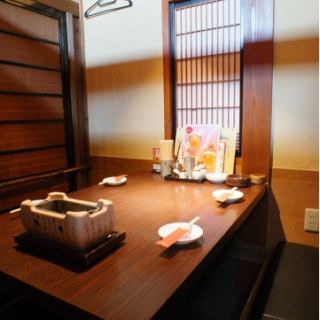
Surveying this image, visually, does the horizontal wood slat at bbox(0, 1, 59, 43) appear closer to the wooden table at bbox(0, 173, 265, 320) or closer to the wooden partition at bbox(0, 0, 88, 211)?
the wooden partition at bbox(0, 0, 88, 211)

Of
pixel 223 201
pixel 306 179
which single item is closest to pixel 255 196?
pixel 223 201

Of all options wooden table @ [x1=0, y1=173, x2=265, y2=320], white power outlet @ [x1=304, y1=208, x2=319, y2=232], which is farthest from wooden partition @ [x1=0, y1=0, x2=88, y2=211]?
white power outlet @ [x1=304, y1=208, x2=319, y2=232]

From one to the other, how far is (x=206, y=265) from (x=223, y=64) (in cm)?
165

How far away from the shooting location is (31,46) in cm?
250

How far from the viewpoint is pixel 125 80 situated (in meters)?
2.68

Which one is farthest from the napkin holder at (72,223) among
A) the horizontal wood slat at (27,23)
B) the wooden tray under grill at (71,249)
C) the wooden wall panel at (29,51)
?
the horizontal wood slat at (27,23)

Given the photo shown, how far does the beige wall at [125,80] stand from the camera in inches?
98.4

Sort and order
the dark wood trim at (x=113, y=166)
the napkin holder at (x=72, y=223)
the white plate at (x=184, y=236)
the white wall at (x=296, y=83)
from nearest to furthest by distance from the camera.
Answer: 1. the napkin holder at (x=72, y=223)
2. the white plate at (x=184, y=236)
3. the white wall at (x=296, y=83)
4. the dark wood trim at (x=113, y=166)

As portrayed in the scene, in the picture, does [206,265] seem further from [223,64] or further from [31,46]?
[31,46]

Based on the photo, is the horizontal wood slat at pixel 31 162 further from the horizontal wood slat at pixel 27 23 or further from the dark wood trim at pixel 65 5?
the dark wood trim at pixel 65 5

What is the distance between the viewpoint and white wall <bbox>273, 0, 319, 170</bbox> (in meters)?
1.87

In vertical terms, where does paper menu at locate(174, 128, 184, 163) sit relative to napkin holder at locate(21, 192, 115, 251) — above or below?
above

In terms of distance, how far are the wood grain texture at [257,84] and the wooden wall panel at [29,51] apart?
5.50 ft

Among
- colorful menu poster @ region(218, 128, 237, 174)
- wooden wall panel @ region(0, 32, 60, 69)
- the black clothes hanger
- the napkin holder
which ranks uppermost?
the black clothes hanger
